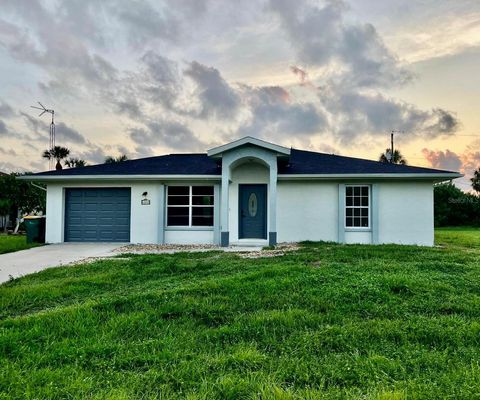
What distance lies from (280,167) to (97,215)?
7881mm

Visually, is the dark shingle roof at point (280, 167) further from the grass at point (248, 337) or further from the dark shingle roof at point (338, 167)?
the grass at point (248, 337)

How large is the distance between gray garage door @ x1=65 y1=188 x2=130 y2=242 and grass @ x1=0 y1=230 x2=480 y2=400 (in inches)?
290

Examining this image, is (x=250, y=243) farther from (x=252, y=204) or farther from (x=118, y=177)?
(x=118, y=177)

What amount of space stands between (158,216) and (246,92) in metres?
8.89

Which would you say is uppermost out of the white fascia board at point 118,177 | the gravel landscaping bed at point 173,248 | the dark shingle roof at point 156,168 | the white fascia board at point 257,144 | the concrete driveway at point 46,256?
the white fascia board at point 257,144

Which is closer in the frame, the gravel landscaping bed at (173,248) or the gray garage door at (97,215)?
the gravel landscaping bed at (173,248)

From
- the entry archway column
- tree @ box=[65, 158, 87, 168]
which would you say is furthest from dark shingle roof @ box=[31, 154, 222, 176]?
tree @ box=[65, 158, 87, 168]

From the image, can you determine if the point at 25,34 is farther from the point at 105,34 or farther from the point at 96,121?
the point at 96,121

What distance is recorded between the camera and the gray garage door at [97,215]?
13.6 metres

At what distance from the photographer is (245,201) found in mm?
13461

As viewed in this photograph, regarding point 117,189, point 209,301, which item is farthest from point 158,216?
point 209,301

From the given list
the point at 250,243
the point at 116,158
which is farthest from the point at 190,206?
the point at 116,158

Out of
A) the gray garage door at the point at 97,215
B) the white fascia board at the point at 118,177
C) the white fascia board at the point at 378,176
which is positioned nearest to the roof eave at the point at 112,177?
the white fascia board at the point at 118,177

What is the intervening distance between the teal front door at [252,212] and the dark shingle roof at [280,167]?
1250 millimetres
